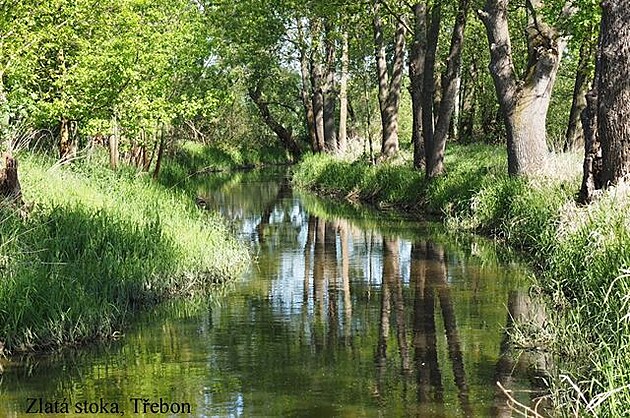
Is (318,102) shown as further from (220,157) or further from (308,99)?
(220,157)

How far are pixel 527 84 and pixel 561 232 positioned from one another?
726 centimetres

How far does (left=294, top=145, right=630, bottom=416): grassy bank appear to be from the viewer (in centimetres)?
612

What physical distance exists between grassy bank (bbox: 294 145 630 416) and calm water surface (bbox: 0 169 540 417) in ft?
1.89

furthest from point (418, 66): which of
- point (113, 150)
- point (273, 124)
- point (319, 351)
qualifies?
point (273, 124)

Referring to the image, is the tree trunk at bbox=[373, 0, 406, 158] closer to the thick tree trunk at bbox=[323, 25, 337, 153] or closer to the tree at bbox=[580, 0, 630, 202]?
the thick tree trunk at bbox=[323, 25, 337, 153]

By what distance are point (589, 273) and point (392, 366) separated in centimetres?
208

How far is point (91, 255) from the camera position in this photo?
10.9 metres

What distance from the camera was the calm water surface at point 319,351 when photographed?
717cm

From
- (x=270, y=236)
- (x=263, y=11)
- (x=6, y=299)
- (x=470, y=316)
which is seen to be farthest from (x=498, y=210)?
(x=263, y=11)

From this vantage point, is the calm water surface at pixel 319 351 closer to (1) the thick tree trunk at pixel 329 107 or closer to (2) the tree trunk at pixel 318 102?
(1) the thick tree trunk at pixel 329 107

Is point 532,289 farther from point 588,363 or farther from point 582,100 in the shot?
point 582,100

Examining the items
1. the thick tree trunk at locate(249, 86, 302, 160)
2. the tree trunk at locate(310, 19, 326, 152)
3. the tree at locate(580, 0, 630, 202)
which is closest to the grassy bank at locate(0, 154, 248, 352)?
the tree at locate(580, 0, 630, 202)

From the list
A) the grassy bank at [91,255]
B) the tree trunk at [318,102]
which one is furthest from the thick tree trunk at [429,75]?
the tree trunk at [318,102]

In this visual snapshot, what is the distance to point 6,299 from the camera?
8539 millimetres
